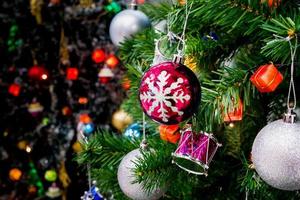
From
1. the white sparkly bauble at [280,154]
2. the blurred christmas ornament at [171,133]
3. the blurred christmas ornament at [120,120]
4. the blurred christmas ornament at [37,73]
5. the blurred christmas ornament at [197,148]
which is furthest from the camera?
the blurred christmas ornament at [37,73]

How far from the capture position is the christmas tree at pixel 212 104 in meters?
0.52

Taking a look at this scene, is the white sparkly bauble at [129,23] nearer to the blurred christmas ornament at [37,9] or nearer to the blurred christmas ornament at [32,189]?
the blurred christmas ornament at [37,9]

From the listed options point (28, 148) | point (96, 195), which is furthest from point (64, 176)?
point (96, 195)

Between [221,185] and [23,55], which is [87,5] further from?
[221,185]

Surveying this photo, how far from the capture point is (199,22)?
26.8 inches

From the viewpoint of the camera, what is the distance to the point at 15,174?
5.43 ft

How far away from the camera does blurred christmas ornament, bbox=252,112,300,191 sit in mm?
487

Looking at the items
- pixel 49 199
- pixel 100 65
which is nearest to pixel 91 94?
pixel 100 65

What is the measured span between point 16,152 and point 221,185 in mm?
1099

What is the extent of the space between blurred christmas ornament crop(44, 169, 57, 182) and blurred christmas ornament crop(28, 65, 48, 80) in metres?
0.33

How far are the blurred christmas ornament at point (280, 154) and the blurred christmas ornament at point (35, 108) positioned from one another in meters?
1.21

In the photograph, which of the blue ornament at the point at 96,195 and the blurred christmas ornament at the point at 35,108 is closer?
the blue ornament at the point at 96,195

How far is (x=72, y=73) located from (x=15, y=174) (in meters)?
0.42

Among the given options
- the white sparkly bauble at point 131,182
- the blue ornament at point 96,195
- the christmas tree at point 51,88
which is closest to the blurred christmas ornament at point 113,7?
the christmas tree at point 51,88
